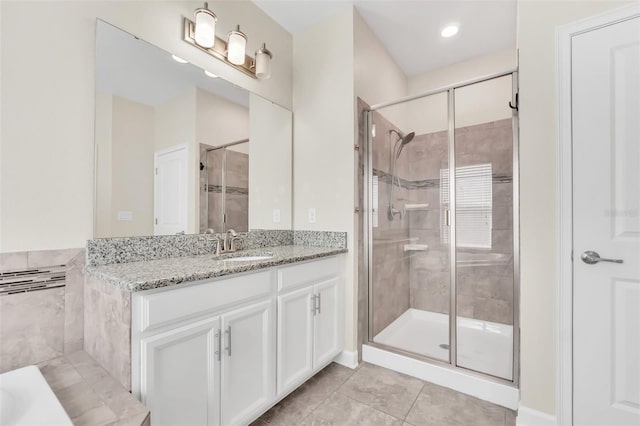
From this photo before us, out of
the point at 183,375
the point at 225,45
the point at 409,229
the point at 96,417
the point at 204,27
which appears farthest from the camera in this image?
the point at 409,229

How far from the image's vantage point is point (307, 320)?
185 centimetres

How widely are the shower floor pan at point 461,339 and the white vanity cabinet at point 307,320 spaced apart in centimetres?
51

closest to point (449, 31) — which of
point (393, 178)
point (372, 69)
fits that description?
point (372, 69)

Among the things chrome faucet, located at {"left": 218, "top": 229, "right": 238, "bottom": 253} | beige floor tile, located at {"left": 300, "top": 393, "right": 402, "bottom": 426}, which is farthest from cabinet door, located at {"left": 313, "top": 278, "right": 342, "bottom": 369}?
chrome faucet, located at {"left": 218, "top": 229, "right": 238, "bottom": 253}

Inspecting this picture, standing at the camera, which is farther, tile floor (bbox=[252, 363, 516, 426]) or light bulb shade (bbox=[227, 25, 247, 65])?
light bulb shade (bbox=[227, 25, 247, 65])

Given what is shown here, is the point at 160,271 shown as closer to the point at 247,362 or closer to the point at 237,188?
the point at 247,362

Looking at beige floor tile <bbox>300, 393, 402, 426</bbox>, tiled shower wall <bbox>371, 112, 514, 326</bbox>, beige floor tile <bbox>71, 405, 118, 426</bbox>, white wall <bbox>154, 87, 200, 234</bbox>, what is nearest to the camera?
beige floor tile <bbox>71, 405, 118, 426</bbox>

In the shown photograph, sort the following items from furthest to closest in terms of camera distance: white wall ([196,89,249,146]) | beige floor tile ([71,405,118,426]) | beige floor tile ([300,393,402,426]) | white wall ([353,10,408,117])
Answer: white wall ([353,10,408,117]), white wall ([196,89,249,146]), beige floor tile ([300,393,402,426]), beige floor tile ([71,405,118,426])

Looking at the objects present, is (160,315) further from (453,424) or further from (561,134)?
(561,134)

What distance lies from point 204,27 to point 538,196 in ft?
7.00

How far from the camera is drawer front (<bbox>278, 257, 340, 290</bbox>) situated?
167 centimetres

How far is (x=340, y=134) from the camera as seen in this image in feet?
7.41

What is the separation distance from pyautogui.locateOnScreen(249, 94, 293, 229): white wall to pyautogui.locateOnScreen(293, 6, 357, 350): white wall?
85 mm

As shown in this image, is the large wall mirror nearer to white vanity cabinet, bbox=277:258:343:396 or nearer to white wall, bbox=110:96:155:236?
white wall, bbox=110:96:155:236
